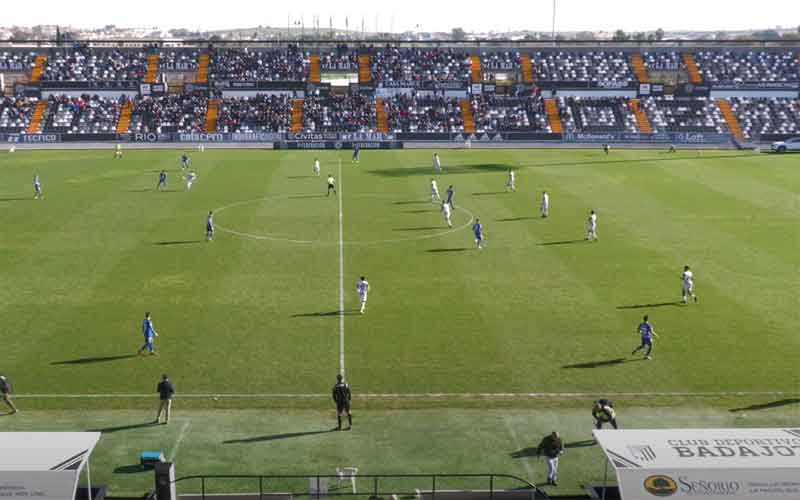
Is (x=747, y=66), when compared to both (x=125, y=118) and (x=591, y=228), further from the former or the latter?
(x=125, y=118)

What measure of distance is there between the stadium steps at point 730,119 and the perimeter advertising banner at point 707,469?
7823cm

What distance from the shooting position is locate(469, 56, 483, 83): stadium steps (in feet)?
329

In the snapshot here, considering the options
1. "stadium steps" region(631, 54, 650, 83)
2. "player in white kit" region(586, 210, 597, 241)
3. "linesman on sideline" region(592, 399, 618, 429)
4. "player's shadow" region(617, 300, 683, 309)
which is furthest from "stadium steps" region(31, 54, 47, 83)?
"linesman on sideline" region(592, 399, 618, 429)

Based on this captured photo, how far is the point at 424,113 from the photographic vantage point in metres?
92.8

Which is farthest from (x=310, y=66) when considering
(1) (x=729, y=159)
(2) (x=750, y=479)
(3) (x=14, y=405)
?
(2) (x=750, y=479)

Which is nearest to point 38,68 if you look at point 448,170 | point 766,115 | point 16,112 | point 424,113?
point 16,112

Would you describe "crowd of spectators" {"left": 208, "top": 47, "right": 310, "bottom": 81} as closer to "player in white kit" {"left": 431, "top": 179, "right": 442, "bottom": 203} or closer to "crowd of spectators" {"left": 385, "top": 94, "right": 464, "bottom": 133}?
"crowd of spectators" {"left": 385, "top": 94, "right": 464, "bottom": 133}

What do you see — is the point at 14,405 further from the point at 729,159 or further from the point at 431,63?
the point at 431,63

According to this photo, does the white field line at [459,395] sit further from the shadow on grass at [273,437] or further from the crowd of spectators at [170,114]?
the crowd of spectators at [170,114]

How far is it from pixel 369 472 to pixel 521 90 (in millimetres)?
82869

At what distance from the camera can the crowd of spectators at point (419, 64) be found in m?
100

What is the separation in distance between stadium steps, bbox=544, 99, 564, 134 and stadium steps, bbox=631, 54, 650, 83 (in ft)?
37.7

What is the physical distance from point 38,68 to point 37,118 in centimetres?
1214

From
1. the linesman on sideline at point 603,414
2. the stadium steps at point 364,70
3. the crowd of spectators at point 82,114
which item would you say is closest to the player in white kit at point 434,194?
the linesman on sideline at point 603,414
